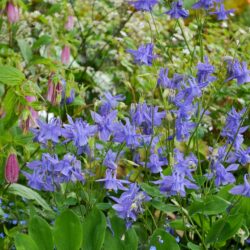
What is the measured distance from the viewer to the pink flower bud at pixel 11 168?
5.54 feet

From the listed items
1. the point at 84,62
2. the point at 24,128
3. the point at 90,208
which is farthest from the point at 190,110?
the point at 84,62

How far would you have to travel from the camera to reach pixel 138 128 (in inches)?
63.7

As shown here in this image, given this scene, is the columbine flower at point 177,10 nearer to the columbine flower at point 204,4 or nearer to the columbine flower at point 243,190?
the columbine flower at point 204,4

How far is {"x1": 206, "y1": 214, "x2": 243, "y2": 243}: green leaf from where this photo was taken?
151cm

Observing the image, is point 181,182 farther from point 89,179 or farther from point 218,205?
point 89,179

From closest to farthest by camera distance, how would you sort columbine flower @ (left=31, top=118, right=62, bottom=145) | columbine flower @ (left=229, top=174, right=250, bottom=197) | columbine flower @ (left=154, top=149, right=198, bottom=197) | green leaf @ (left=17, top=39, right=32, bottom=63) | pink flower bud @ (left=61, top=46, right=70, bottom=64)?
columbine flower @ (left=229, top=174, right=250, bottom=197) → columbine flower @ (left=154, top=149, right=198, bottom=197) → columbine flower @ (left=31, top=118, right=62, bottom=145) → green leaf @ (left=17, top=39, right=32, bottom=63) → pink flower bud @ (left=61, top=46, right=70, bottom=64)

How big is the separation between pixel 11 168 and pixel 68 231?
34 cm

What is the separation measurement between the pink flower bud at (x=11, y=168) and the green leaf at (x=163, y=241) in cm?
44

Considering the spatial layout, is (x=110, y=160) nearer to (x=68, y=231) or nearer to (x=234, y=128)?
(x=68, y=231)

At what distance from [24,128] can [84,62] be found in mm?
1417

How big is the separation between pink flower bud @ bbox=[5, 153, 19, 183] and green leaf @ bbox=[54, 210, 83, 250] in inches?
12.4

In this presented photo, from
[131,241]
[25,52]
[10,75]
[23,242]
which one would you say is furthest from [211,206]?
[25,52]

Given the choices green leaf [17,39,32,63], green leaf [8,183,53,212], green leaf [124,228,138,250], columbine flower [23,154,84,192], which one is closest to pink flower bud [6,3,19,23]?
green leaf [17,39,32,63]

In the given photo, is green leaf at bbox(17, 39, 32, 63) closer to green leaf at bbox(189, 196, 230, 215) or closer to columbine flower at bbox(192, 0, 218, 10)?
columbine flower at bbox(192, 0, 218, 10)
